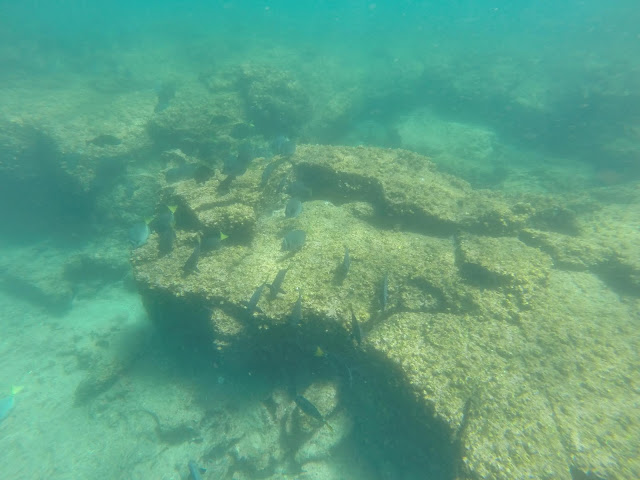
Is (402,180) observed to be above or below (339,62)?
A: below

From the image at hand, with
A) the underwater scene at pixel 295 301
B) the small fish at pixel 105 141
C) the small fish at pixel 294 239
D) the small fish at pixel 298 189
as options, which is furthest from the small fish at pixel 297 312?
the small fish at pixel 105 141

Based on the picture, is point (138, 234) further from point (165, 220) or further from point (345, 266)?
point (345, 266)

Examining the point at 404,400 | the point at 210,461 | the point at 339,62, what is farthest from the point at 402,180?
the point at 339,62

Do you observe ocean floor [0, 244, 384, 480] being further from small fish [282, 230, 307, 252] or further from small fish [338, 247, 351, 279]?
small fish [282, 230, 307, 252]

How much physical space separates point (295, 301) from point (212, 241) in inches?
79.2

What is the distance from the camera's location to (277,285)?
4.70 metres

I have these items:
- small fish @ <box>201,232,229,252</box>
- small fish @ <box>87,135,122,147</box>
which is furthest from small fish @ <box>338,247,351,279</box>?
small fish @ <box>87,135,122,147</box>

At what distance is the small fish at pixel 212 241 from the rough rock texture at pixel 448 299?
0.16m

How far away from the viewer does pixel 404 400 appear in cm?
445

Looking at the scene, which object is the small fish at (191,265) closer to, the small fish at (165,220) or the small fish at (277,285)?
the small fish at (165,220)

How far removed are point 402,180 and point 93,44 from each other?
117 ft

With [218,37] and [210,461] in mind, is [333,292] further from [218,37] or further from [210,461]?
[218,37]

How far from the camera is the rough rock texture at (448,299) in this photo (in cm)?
380

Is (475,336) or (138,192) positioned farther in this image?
(138,192)
